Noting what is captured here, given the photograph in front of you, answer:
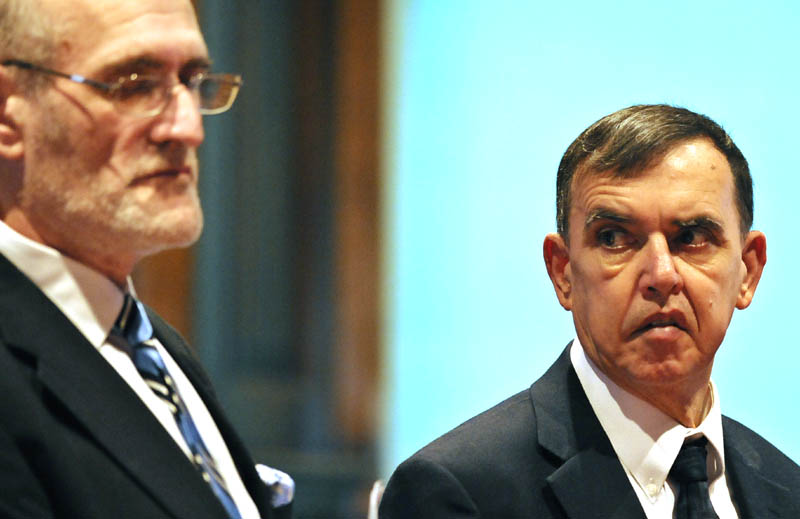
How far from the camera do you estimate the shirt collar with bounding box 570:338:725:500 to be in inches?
87.0

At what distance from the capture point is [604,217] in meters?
2.18

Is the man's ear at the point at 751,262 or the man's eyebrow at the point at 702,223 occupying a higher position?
the man's eyebrow at the point at 702,223

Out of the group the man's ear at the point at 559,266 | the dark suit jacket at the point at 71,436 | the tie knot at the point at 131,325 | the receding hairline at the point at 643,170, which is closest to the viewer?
the dark suit jacket at the point at 71,436

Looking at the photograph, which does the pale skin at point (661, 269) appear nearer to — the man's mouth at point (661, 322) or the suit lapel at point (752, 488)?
the man's mouth at point (661, 322)

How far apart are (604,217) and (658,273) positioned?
143 mm

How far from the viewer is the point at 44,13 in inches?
78.3

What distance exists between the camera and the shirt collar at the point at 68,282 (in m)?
1.96

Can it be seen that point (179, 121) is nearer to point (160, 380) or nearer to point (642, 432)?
point (160, 380)

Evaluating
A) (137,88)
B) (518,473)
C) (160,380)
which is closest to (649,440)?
(518,473)

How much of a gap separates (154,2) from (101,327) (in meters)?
0.58

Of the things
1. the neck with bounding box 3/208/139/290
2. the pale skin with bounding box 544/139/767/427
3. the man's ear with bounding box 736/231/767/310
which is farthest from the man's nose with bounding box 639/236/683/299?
the neck with bounding box 3/208/139/290

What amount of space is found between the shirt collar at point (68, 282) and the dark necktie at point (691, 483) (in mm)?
1070

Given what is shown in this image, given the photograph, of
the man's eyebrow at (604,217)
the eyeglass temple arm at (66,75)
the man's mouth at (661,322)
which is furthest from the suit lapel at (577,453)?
the eyeglass temple arm at (66,75)

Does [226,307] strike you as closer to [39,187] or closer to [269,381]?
[269,381]
